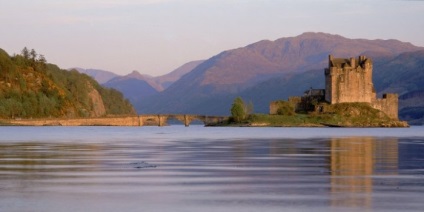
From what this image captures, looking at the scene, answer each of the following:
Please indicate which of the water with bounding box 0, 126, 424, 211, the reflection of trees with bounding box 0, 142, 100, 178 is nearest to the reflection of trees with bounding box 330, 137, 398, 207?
the water with bounding box 0, 126, 424, 211

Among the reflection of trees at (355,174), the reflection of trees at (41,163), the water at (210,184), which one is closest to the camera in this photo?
the water at (210,184)

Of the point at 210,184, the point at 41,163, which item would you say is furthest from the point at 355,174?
the point at 41,163

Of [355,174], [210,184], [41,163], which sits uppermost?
[41,163]

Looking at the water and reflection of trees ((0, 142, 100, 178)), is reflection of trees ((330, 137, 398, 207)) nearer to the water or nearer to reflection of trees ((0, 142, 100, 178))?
the water

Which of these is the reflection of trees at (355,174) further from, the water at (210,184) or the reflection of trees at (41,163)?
the reflection of trees at (41,163)

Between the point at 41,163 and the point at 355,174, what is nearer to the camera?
the point at 355,174

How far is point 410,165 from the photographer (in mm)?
47094

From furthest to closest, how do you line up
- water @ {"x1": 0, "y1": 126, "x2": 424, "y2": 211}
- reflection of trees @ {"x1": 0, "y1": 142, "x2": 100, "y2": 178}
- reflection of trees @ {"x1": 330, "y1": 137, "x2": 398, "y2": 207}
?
reflection of trees @ {"x1": 0, "y1": 142, "x2": 100, "y2": 178} < reflection of trees @ {"x1": 330, "y1": 137, "x2": 398, "y2": 207} < water @ {"x1": 0, "y1": 126, "x2": 424, "y2": 211}

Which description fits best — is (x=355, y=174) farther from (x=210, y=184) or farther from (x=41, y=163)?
(x=41, y=163)

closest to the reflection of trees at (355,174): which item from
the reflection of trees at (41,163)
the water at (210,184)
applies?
the water at (210,184)

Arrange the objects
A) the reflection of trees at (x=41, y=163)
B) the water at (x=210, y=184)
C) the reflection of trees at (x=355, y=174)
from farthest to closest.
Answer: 1. the reflection of trees at (x=41, y=163)
2. the reflection of trees at (x=355, y=174)
3. the water at (x=210, y=184)

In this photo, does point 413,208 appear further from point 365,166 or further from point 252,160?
point 252,160

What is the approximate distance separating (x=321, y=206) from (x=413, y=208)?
2.90m

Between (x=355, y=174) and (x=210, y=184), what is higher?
(x=355, y=174)
